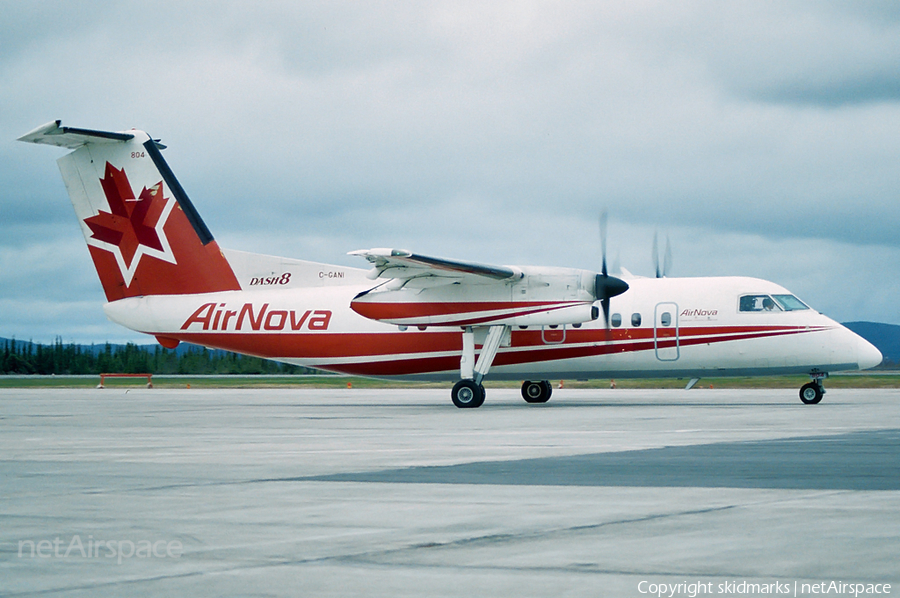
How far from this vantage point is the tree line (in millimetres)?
69312

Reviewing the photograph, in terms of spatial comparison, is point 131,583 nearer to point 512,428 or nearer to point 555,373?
point 512,428

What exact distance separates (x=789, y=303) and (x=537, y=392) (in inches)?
317

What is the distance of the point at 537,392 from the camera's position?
2991 cm

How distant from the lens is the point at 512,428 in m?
18.0

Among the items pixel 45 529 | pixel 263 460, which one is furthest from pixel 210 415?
pixel 45 529

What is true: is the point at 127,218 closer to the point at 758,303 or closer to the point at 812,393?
the point at 758,303

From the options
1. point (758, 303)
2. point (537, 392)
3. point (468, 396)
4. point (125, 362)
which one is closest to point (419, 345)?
point (468, 396)

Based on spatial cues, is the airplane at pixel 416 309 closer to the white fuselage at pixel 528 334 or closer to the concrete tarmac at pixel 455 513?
the white fuselage at pixel 528 334

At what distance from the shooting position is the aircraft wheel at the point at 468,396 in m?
26.4

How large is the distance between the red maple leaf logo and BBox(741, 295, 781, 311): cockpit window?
17836mm

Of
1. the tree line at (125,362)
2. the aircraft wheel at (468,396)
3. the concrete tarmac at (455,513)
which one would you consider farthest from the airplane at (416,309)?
the tree line at (125,362)

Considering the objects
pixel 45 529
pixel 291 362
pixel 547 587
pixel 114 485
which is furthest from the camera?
pixel 291 362

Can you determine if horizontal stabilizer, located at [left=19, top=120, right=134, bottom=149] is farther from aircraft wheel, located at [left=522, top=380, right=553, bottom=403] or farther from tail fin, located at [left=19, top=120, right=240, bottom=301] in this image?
aircraft wheel, located at [left=522, top=380, right=553, bottom=403]

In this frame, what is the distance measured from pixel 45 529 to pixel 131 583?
2136mm
